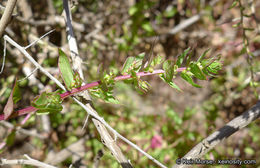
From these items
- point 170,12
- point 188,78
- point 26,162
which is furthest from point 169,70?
point 170,12

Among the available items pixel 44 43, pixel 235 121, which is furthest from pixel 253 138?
pixel 44 43

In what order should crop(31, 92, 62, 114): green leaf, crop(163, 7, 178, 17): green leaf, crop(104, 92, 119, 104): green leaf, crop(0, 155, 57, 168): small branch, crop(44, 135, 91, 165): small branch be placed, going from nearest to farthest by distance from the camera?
crop(31, 92, 62, 114): green leaf, crop(104, 92, 119, 104): green leaf, crop(0, 155, 57, 168): small branch, crop(44, 135, 91, 165): small branch, crop(163, 7, 178, 17): green leaf

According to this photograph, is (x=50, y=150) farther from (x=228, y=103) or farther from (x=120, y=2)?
(x=228, y=103)

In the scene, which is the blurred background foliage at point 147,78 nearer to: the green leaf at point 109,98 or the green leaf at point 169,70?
the green leaf at point 109,98

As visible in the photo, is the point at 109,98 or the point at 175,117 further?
the point at 175,117

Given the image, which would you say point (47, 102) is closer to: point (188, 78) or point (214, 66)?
point (188, 78)

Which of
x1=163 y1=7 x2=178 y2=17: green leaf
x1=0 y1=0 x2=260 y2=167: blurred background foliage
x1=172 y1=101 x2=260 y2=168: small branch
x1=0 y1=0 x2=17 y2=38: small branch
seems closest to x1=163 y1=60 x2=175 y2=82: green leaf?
x1=172 y1=101 x2=260 y2=168: small branch

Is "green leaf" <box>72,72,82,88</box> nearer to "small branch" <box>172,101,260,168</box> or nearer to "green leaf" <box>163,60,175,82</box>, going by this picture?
"green leaf" <box>163,60,175,82</box>
